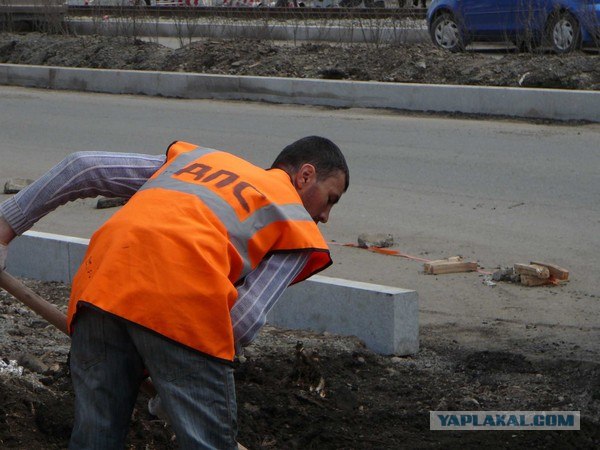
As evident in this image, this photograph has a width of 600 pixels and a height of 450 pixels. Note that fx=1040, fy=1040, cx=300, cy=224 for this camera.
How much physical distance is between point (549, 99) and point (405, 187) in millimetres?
3621

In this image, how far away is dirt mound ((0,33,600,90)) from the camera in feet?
43.8

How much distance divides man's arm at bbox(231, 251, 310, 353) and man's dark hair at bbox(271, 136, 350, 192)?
29 cm

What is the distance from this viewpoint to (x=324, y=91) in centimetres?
1390

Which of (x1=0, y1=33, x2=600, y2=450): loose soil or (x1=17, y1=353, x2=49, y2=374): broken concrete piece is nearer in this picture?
(x1=0, y1=33, x2=600, y2=450): loose soil

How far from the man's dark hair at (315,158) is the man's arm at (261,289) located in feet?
0.97

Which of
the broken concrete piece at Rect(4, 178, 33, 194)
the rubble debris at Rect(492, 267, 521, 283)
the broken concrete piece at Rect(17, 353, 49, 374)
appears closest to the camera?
the broken concrete piece at Rect(17, 353, 49, 374)

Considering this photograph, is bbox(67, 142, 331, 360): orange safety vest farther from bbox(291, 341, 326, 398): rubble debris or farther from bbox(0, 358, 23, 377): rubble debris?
bbox(0, 358, 23, 377): rubble debris

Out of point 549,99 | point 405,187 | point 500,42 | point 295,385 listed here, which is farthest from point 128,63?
point 295,385

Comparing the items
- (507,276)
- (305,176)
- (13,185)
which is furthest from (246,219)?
(13,185)

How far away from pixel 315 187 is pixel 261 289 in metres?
0.35

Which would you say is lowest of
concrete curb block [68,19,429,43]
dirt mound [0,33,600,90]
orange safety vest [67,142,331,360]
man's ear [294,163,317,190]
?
dirt mound [0,33,600,90]

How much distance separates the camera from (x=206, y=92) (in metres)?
15.1

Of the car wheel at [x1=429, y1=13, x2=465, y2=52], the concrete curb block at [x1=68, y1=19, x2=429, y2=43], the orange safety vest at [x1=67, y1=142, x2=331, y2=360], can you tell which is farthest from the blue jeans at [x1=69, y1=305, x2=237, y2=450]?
the car wheel at [x1=429, y1=13, x2=465, y2=52]

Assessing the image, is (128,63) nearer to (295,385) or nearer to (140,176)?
(295,385)
